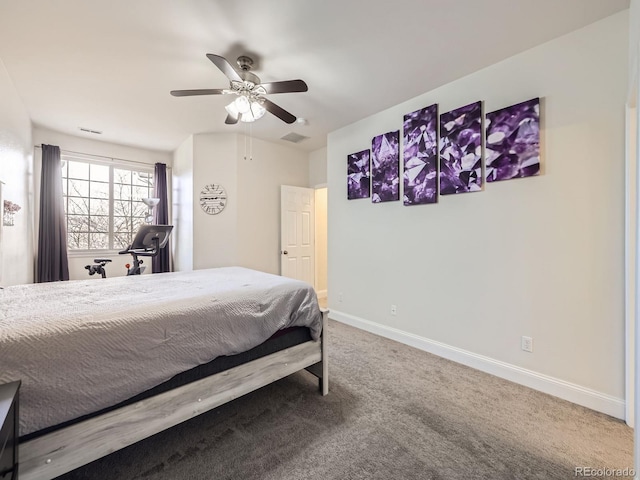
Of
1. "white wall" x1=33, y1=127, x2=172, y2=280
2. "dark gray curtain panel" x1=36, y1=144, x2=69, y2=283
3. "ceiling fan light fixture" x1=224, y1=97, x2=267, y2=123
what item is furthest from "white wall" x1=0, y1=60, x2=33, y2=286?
"ceiling fan light fixture" x1=224, y1=97, x2=267, y2=123

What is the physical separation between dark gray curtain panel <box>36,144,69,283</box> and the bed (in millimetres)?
2593

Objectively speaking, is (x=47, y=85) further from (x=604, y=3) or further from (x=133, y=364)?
(x=604, y=3)

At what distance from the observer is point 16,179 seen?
3.10m

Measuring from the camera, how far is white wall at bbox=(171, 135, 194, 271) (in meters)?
4.37

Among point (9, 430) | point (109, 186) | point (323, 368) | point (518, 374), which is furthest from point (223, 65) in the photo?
point (109, 186)

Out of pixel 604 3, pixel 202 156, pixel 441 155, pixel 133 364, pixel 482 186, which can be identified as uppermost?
pixel 604 3

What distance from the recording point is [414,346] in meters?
3.02

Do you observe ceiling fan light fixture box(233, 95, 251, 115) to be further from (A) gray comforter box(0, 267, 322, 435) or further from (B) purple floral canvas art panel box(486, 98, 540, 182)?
(B) purple floral canvas art panel box(486, 98, 540, 182)

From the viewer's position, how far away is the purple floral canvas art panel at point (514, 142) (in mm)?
2211

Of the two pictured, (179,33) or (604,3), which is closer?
(604,3)

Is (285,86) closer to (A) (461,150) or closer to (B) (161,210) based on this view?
(A) (461,150)

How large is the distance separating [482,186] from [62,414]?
3181mm

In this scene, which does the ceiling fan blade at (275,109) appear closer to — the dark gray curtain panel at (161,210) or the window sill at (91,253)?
the dark gray curtain panel at (161,210)

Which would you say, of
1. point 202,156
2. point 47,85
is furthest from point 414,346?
point 47,85
